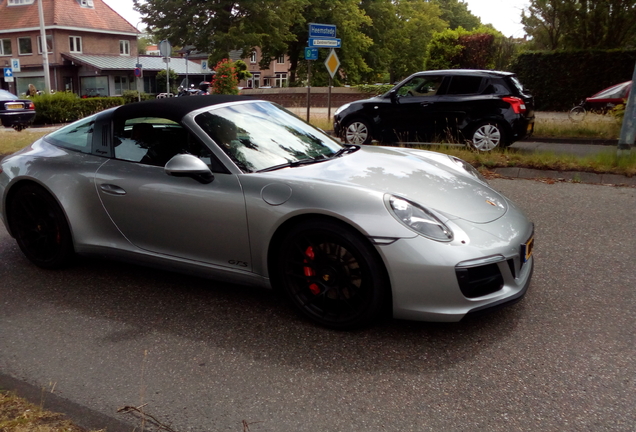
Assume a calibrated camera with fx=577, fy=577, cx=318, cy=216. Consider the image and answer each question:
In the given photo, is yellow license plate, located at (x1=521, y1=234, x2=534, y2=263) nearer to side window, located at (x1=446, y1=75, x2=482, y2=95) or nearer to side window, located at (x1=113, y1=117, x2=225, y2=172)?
side window, located at (x1=113, y1=117, x2=225, y2=172)

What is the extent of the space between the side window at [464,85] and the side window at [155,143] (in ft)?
26.1

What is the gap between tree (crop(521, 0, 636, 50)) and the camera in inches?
714

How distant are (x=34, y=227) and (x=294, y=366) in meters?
2.62


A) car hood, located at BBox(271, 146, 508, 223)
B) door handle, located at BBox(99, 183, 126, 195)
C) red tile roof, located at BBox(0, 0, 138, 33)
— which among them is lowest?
door handle, located at BBox(99, 183, 126, 195)

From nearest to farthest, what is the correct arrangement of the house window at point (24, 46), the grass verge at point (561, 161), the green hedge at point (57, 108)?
the grass verge at point (561, 161) < the green hedge at point (57, 108) < the house window at point (24, 46)

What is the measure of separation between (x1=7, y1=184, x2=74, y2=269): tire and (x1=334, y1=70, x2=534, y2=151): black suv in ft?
25.3

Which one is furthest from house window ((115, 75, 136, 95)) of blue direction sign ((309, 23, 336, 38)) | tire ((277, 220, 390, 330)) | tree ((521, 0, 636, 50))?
tire ((277, 220, 390, 330))

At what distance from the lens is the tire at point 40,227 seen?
14.1ft

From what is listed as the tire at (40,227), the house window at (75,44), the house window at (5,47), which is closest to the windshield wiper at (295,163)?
the tire at (40,227)

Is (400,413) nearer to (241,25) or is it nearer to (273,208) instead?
(273,208)

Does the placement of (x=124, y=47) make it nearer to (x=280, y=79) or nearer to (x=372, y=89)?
(x=280, y=79)

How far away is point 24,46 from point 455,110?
50.9 metres

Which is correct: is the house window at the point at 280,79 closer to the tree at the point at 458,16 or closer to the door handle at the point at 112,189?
the tree at the point at 458,16

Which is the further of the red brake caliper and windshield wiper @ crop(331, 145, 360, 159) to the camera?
windshield wiper @ crop(331, 145, 360, 159)
